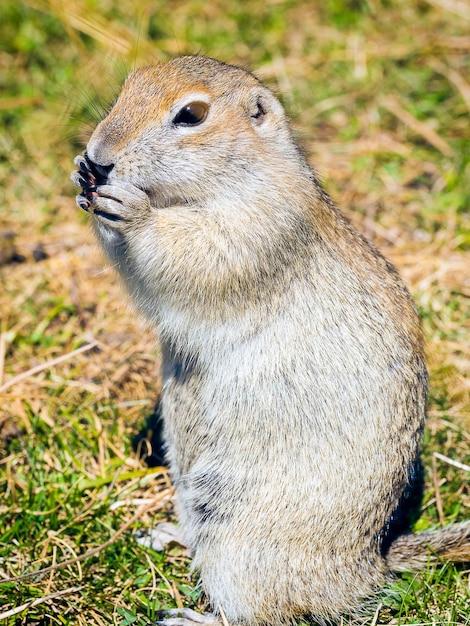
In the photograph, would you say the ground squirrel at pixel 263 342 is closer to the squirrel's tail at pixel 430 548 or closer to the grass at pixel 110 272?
the squirrel's tail at pixel 430 548

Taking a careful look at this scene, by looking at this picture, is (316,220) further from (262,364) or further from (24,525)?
(24,525)

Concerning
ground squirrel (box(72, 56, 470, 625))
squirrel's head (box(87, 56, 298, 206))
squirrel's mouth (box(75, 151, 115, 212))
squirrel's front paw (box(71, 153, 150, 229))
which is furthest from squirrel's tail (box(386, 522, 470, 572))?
squirrel's mouth (box(75, 151, 115, 212))

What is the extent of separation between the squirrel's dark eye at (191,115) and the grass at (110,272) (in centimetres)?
77

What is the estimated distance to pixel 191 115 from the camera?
Result: 10.5 ft

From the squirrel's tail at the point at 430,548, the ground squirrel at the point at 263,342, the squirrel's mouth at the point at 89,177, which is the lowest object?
the squirrel's tail at the point at 430,548

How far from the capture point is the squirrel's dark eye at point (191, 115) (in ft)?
10.5

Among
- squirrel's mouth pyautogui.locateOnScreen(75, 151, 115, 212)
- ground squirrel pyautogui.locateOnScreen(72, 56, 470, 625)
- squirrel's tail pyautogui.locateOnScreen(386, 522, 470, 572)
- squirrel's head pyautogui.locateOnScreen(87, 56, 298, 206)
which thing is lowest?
squirrel's tail pyautogui.locateOnScreen(386, 522, 470, 572)

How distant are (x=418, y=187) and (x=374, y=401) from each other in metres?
3.20

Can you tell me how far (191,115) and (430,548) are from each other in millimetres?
Answer: 2065

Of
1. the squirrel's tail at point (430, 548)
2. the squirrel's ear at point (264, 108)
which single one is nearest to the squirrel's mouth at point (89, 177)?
the squirrel's ear at point (264, 108)

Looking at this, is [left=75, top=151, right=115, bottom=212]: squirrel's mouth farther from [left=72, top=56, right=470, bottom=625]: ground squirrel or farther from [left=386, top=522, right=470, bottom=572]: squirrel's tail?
[left=386, top=522, right=470, bottom=572]: squirrel's tail

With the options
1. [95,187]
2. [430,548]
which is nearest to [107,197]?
[95,187]

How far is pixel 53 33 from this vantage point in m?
7.05

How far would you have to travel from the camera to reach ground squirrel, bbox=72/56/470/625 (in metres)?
3.14
